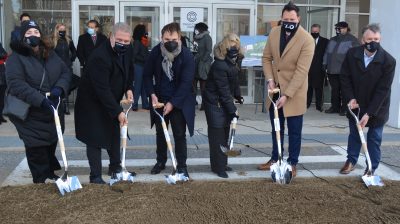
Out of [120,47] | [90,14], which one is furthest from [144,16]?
[120,47]

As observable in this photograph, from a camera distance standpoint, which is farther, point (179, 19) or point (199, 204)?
point (179, 19)

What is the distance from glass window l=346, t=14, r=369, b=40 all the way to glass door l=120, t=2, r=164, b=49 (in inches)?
190

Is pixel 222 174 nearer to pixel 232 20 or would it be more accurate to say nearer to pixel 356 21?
pixel 232 20

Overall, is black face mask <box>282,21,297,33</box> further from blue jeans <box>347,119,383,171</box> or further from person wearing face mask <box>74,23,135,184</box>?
person wearing face mask <box>74,23,135,184</box>

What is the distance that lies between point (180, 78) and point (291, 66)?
1.31m

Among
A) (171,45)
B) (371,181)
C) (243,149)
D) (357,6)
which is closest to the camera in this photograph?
(371,181)

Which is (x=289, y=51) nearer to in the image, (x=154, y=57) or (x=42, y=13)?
(x=154, y=57)

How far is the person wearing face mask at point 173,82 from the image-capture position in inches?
206

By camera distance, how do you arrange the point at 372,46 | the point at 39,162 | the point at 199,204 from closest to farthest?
the point at 199,204, the point at 39,162, the point at 372,46

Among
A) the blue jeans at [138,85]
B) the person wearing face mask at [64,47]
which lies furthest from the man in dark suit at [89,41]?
the blue jeans at [138,85]

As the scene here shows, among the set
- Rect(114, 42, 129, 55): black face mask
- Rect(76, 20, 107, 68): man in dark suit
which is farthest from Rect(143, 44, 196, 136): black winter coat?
Rect(76, 20, 107, 68): man in dark suit

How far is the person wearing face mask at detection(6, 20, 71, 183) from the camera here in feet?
15.2

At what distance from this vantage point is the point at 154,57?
545 cm

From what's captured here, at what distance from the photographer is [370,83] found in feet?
17.9
